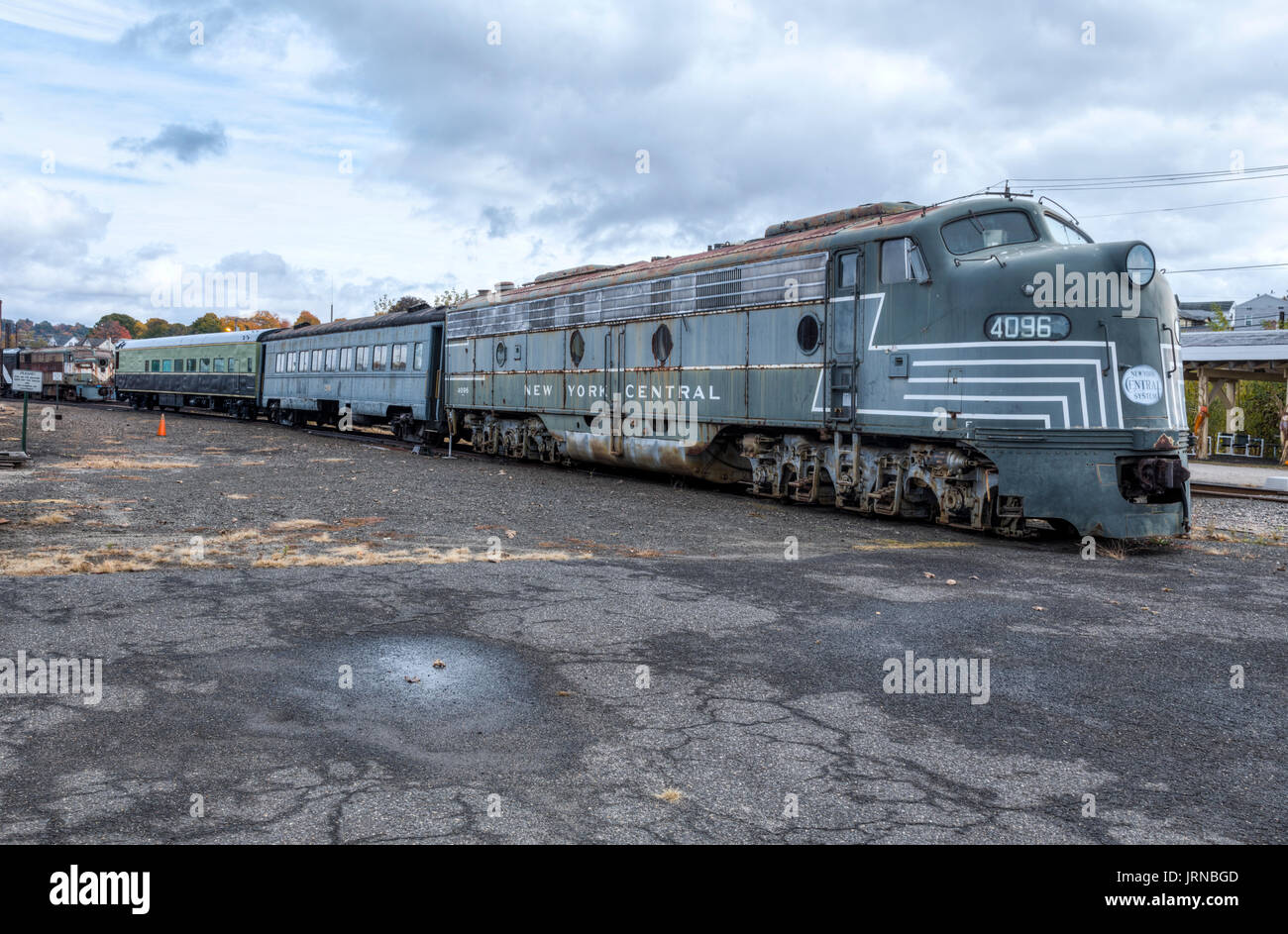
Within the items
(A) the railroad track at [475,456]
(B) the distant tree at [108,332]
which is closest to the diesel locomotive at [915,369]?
(A) the railroad track at [475,456]

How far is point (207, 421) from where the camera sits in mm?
38625

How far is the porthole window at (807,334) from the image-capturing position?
14076mm

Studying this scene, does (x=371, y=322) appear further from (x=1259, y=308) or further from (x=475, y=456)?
(x=1259, y=308)

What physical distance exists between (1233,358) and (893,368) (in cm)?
1724

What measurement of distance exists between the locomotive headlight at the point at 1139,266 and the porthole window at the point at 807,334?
14.3 ft

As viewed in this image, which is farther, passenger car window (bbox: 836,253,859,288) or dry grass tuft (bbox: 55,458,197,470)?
dry grass tuft (bbox: 55,458,197,470)

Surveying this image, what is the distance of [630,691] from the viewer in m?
5.63

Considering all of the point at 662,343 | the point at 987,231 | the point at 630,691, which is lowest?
the point at 630,691

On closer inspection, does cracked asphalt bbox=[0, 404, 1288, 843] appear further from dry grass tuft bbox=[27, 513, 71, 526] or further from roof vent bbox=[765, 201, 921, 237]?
roof vent bbox=[765, 201, 921, 237]

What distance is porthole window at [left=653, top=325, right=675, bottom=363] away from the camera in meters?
17.4

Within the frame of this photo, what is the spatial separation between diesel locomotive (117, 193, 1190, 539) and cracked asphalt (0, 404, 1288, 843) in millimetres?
1139

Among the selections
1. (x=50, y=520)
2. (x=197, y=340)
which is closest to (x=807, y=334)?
(x=50, y=520)

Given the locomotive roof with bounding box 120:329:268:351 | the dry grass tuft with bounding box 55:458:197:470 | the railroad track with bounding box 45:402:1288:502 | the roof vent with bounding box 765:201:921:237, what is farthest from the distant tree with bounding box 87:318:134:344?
the roof vent with bounding box 765:201:921:237
